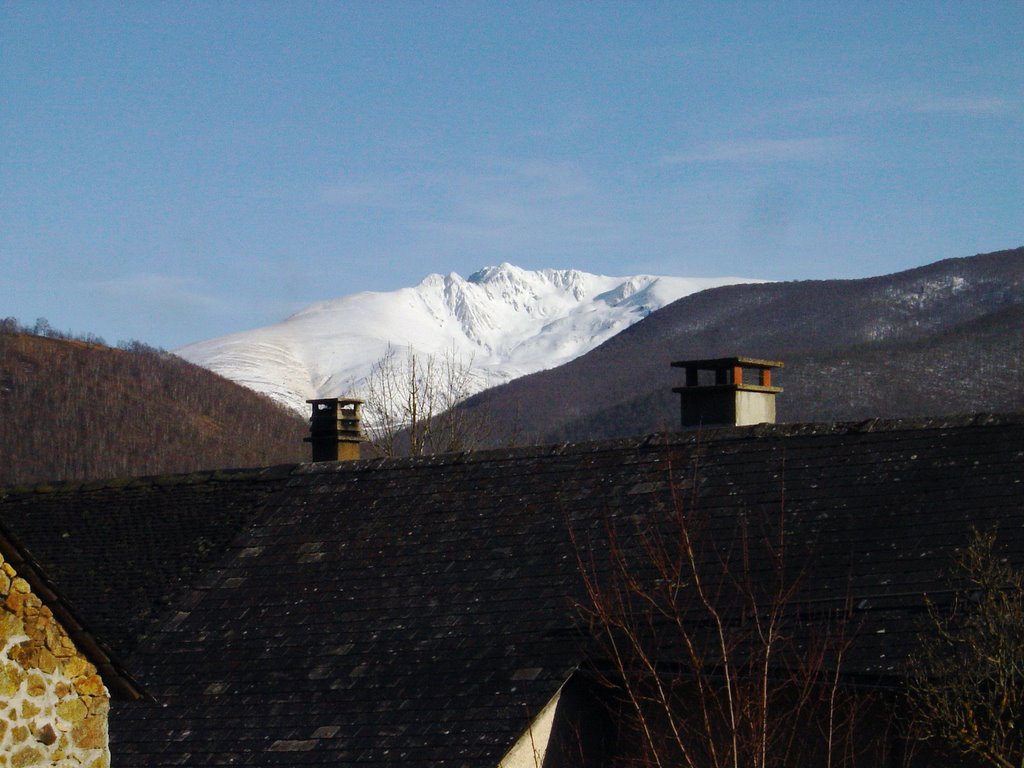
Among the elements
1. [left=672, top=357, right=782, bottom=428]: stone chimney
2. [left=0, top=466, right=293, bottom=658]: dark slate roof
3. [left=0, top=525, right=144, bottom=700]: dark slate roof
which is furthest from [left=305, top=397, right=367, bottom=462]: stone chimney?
[left=0, top=525, right=144, bottom=700]: dark slate roof

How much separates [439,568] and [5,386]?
87087 millimetres

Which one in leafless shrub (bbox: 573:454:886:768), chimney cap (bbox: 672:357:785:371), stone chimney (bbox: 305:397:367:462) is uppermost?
chimney cap (bbox: 672:357:785:371)

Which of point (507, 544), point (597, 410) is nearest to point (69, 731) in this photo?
point (507, 544)

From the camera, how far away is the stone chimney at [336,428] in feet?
71.4

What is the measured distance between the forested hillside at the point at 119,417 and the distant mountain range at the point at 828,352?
16.9m

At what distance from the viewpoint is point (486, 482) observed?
17.1 meters

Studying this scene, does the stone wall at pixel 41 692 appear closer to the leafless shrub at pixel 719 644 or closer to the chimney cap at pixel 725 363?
the leafless shrub at pixel 719 644

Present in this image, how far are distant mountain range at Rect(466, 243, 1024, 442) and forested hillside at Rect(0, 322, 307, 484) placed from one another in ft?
55.5

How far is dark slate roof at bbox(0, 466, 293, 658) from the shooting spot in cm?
1723

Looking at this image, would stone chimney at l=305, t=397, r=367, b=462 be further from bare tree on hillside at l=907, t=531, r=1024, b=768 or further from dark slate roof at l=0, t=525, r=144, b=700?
dark slate roof at l=0, t=525, r=144, b=700

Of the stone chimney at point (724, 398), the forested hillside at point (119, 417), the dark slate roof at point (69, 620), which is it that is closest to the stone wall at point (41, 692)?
the dark slate roof at point (69, 620)

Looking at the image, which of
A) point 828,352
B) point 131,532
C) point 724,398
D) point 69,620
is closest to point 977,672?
point 69,620

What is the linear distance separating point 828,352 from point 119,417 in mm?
47617

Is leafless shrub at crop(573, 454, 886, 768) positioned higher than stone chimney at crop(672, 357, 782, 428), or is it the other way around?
stone chimney at crop(672, 357, 782, 428)
